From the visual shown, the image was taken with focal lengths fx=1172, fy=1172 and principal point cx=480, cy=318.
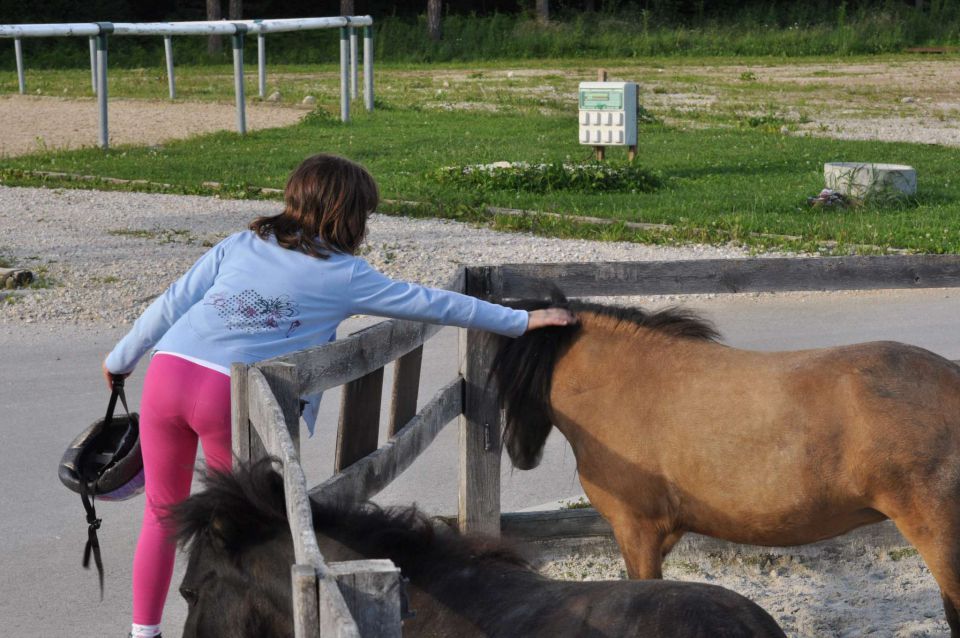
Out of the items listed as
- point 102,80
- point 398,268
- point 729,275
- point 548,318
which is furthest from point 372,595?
point 102,80

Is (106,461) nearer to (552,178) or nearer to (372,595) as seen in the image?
(372,595)

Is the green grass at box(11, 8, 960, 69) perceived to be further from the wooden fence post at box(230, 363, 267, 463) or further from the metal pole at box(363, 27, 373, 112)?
the wooden fence post at box(230, 363, 267, 463)

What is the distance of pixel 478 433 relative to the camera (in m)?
4.38

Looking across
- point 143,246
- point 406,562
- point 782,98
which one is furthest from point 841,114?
point 406,562

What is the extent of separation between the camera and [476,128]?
17906 mm

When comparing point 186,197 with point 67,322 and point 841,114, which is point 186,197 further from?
point 841,114

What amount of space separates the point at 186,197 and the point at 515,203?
Answer: 3535 mm

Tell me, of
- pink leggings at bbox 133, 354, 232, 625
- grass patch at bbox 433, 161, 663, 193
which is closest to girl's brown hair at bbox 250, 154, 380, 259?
pink leggings at bbox 133, 354, 232, 625

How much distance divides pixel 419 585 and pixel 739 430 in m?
1.43

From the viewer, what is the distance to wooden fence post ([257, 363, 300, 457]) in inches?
111

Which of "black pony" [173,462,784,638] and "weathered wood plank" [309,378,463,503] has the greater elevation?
"black pony" [173,462,784,638]

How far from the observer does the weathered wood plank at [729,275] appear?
440cm

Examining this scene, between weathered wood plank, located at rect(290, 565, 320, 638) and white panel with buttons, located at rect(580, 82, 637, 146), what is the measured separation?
507 inches

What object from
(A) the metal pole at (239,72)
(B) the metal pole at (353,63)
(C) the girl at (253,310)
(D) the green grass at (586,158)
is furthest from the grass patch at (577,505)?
(B) the metal pole at (353,63)
